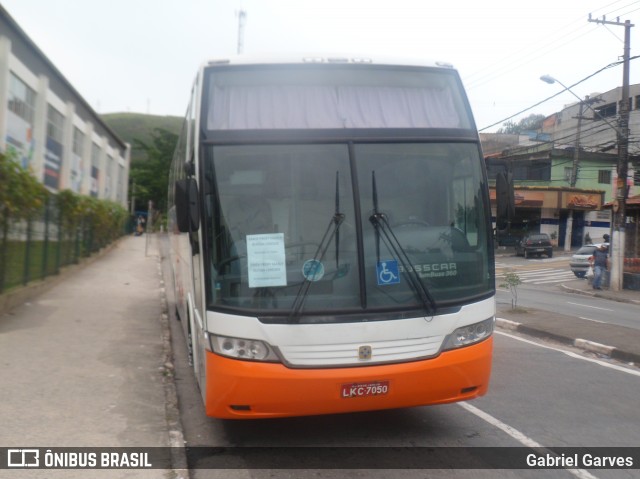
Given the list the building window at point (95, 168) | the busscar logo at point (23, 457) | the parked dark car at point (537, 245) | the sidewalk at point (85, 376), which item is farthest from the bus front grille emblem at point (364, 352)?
the building window at point (95, 168)

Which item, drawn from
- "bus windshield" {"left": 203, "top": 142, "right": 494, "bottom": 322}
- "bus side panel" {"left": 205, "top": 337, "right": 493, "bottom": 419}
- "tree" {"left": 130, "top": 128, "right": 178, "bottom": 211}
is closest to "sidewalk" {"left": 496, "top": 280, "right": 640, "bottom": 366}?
"bus side panel" {"left": 205, "top": 337, "right": 493, "bottom": 419}

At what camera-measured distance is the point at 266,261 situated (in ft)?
14.8

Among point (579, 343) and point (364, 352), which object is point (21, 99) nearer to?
point (579, 343)

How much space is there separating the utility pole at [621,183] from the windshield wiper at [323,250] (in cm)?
2024

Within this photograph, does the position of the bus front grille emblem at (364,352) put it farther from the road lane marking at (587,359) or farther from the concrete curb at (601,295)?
the concrete curb at (601,295)

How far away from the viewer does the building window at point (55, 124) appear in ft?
111

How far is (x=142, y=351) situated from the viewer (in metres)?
8.37

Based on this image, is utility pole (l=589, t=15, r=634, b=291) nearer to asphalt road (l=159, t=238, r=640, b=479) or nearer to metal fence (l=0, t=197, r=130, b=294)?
asphalt road (l=159, t=238, r=640, b=479)

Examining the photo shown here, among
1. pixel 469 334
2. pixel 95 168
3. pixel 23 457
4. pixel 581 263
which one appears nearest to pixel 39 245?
pixel 23 457

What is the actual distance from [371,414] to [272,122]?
2.92 meters

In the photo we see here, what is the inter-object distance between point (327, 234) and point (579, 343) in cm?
705

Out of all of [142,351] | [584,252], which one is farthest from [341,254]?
[584,252]

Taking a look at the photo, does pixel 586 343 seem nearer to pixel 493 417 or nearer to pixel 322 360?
pixel 493 417

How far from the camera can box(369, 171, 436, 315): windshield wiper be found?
4676mm
